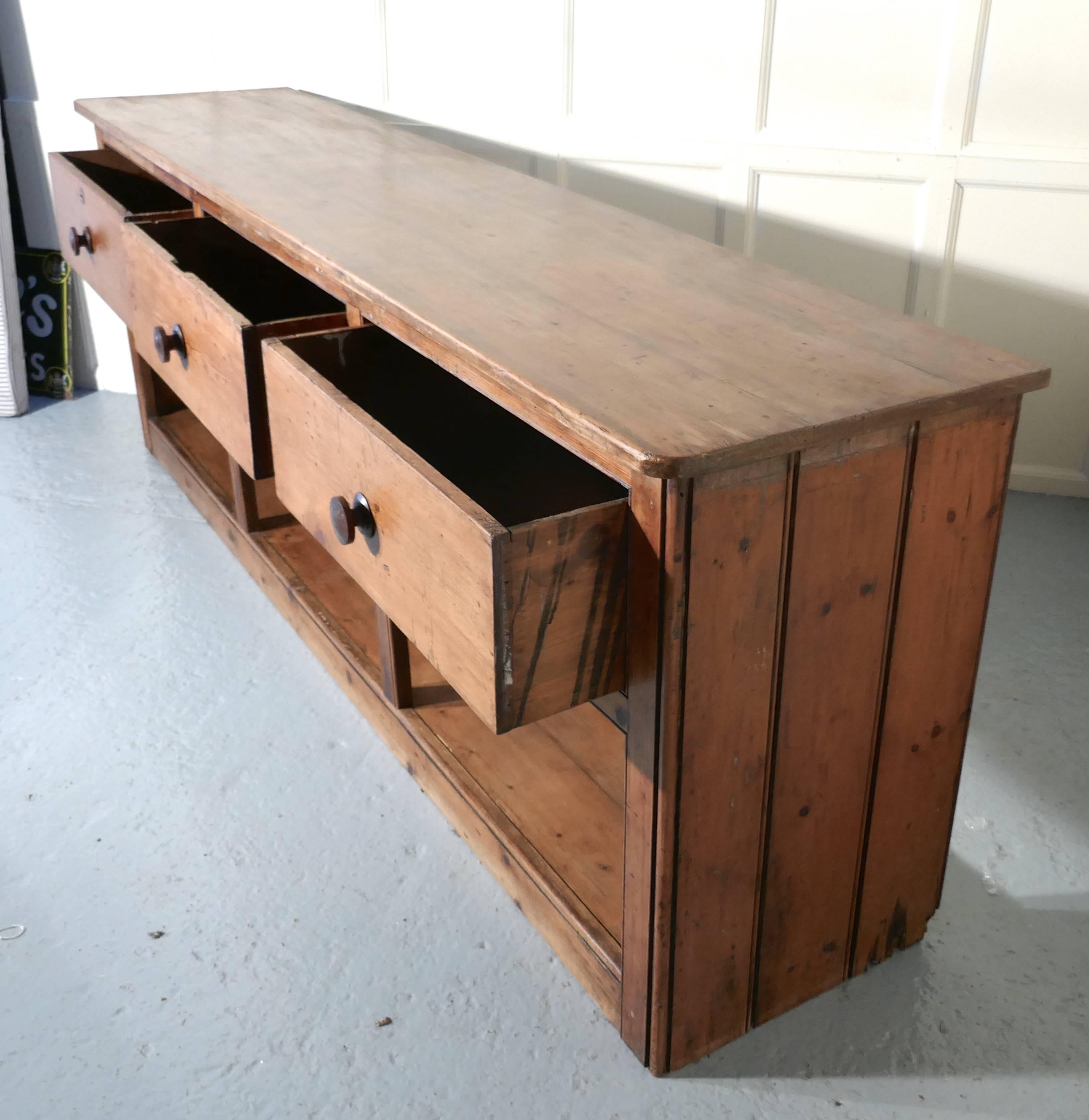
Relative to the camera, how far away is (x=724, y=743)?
109cm

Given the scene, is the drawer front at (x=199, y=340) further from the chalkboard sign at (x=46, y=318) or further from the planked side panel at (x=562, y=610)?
the chalkboard sign at (x=46, y=318)

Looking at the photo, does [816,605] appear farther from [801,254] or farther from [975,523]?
[801,254]

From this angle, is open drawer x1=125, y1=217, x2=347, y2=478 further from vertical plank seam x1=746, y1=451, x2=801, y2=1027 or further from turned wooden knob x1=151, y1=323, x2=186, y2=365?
vertical plank seam x1=746, y1=451, x2=801, y2=1027

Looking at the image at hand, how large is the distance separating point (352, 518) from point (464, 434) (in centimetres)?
50

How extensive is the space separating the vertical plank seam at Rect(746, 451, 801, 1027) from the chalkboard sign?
2.55 metres

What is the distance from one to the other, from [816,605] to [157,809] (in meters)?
1.01

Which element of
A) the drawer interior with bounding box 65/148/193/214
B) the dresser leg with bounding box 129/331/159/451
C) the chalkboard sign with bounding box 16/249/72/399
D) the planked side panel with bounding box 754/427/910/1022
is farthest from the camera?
the chalkboard sign with bounding box 16/249/72/399

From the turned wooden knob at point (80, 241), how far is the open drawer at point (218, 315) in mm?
215

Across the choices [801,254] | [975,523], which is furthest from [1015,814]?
[801,254]

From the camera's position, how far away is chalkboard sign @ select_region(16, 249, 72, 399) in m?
3.06

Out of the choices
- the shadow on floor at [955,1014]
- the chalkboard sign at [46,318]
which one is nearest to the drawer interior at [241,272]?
the chalkboard sign at [46,318]

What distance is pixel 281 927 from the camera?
1.42 metres

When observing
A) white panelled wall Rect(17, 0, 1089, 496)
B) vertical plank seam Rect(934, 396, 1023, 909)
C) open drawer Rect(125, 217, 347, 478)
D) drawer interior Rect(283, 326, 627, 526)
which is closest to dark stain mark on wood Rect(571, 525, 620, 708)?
vertical plank seam Rect(934, 396, 1023, 909)

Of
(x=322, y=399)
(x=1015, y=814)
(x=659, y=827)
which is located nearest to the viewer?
(x=659, y=827)
